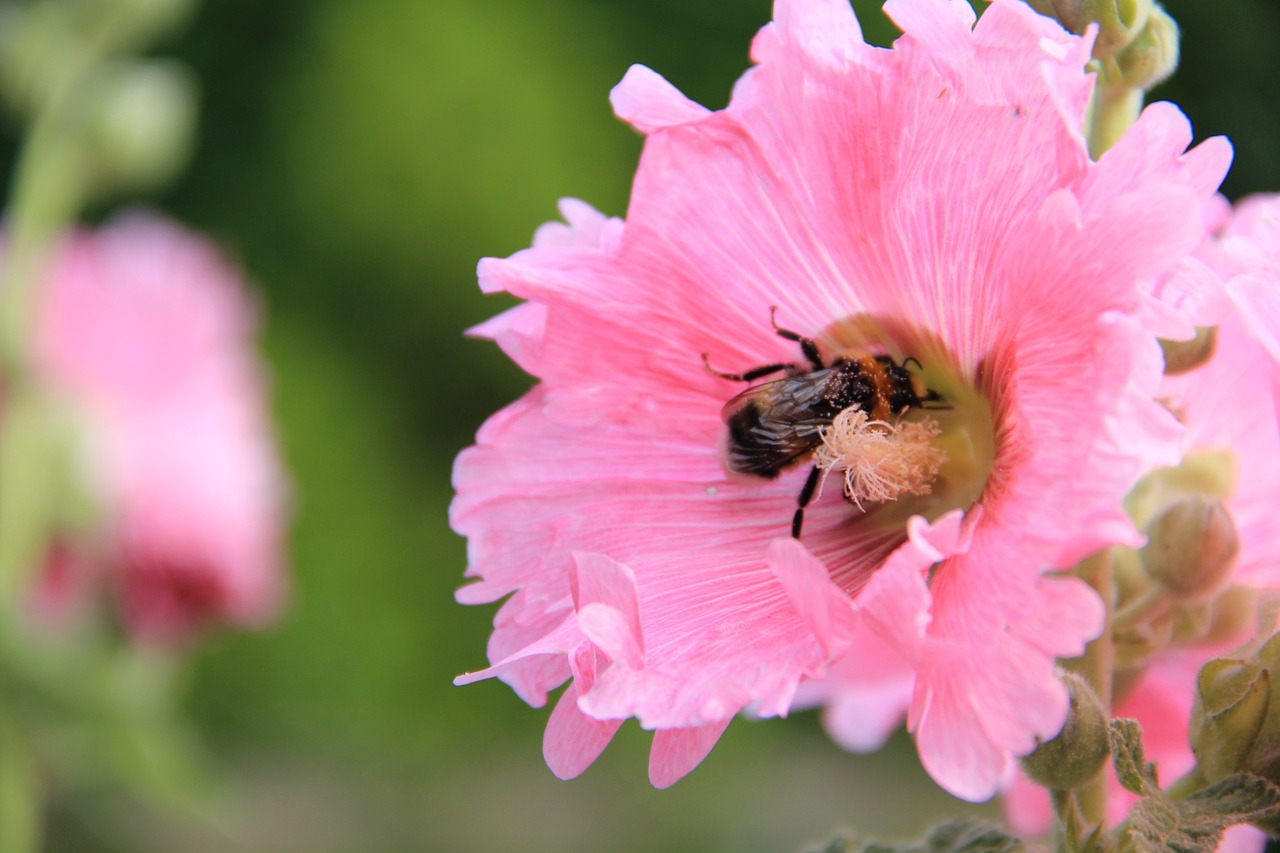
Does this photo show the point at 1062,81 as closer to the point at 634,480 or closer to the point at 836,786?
the point at 634,480

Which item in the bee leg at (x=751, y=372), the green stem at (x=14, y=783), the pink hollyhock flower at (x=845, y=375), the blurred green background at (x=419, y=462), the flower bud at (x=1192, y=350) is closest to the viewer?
the pink hollyhock flower at (x=845, y=375)

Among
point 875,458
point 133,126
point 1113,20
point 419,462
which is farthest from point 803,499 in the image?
point 419,462

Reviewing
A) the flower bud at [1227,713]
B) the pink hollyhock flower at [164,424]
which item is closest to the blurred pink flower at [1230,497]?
the flower bud at [1227,713]

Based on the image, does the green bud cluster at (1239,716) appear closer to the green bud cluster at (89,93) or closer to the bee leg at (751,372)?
the bee leg at (751,372)

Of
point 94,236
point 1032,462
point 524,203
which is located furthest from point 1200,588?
point 524,203

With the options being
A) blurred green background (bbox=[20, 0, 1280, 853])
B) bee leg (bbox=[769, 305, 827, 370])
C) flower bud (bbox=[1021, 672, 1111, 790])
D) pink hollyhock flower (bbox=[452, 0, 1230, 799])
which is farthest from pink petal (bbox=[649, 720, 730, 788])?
blurred green background (bbox=[20, 0, 1280, 853])
